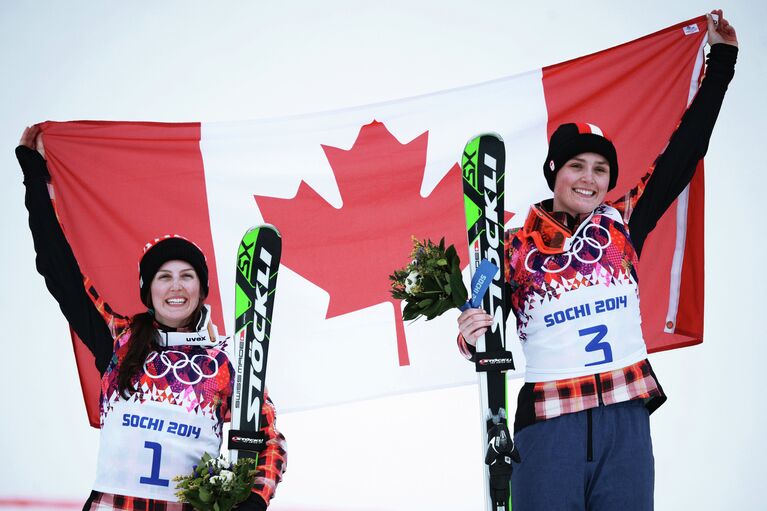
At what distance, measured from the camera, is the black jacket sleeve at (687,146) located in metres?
2.37

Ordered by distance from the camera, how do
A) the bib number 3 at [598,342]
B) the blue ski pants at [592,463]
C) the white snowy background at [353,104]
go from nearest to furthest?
1. the blue ski pants at [592,463]
2. the bib number 3 at [598,342]
3. the white snowy background at [353,104]

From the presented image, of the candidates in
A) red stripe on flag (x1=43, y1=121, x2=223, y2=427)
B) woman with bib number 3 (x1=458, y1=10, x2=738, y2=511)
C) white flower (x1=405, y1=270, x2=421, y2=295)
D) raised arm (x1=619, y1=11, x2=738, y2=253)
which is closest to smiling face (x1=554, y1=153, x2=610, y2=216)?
woman with bib number 3 (x1=458, y1=10, x2=738, y2=511)

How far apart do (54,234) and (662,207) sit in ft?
6.50

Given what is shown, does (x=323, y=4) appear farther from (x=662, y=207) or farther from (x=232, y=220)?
(x=662, y=207)

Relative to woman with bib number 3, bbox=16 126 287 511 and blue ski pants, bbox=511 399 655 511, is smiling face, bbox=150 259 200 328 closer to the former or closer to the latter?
woman with bib number 3, bbox=16 126 287 511

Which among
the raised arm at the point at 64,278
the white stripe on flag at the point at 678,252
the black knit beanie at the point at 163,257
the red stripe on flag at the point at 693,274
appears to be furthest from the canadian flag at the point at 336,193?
the black knit beanie at the point at 163,257

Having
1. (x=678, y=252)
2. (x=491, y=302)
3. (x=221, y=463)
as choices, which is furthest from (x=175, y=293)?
(x=678, y=252)

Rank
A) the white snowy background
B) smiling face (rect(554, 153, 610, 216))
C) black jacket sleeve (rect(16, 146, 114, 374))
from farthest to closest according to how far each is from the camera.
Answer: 1. the white snowy background
2. black jacket sleeve (rect(16, 146, 114, 374))
3. smiling face (rect(554, 153, 610, 216))

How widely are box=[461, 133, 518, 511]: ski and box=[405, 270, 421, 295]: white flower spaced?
16 cm

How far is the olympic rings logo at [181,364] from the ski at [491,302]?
2.63 feet

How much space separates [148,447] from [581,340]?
4.00 feet

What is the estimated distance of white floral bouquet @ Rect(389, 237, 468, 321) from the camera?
2.06 meters

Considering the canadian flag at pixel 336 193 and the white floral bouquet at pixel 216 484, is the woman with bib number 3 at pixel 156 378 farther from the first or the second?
the canadian flag at pixel 336 193

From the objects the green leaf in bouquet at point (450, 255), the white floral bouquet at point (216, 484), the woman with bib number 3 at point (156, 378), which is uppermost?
the green leaf in bouquet at point (450, 255)
